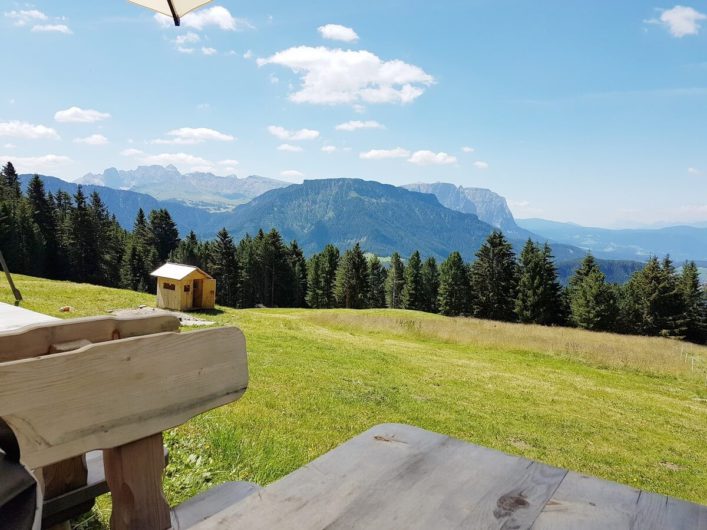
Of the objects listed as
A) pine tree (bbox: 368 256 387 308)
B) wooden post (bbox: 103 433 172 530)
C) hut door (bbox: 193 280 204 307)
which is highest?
wooden post (bbox: 103 433 172 530)

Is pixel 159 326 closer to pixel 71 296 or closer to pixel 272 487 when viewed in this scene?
pixel 272 487

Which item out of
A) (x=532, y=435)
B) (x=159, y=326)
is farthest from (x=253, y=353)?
(x=159, y=326)

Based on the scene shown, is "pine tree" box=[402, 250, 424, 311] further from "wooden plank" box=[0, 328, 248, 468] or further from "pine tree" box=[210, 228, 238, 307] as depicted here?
"wooden plank" box=[0, 328, 248, 468]

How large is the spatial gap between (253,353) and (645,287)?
62.8 meters

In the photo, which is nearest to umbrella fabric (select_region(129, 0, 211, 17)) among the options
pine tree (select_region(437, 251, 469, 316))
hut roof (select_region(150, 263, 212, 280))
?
hut roof (select_region(150, 263, 212, 280))

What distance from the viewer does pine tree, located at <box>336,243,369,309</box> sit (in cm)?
7300

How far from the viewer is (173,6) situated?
4.20 m

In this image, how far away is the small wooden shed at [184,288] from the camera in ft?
89.5

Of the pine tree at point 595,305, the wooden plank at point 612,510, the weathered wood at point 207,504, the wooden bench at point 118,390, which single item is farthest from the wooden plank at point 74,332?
the pine tree at point 595,305

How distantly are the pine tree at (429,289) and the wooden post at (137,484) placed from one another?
83835mm

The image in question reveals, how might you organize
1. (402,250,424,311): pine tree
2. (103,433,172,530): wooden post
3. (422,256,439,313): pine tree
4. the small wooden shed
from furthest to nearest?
(422,256,439,313): pine tree < (402,250,424,311): pine tree < the small wooden shed < (103,433,172,530): wooden post

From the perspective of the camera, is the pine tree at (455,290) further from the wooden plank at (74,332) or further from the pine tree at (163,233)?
the wooden plank at (74,332)

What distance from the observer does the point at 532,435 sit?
9.23 metres

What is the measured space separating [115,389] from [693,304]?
7568 cm
